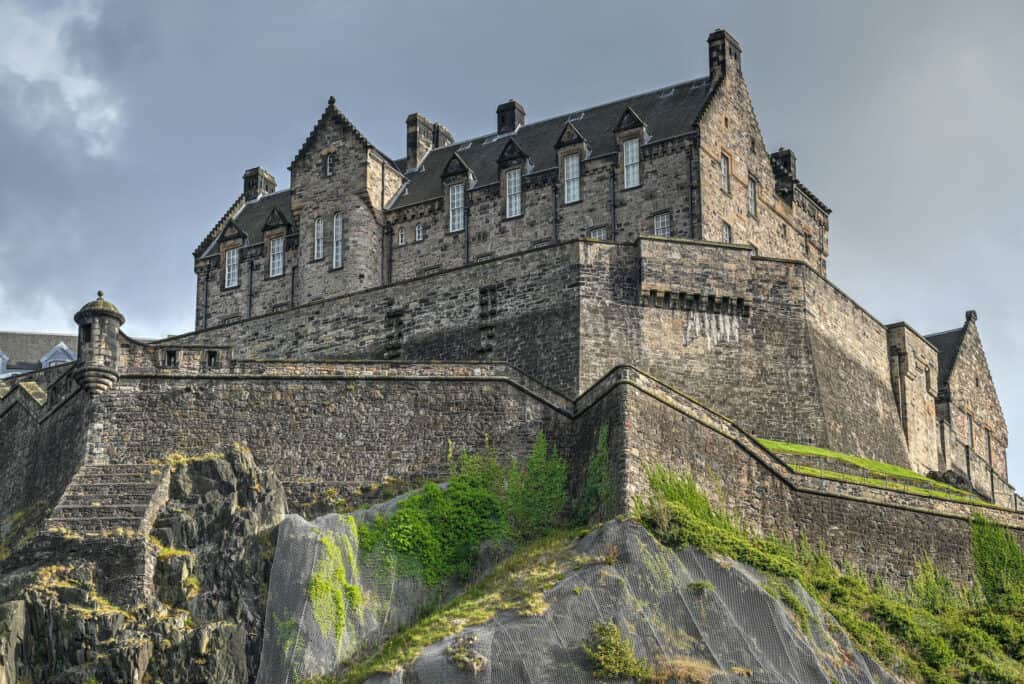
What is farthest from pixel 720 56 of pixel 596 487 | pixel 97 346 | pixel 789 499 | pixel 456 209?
pixel 97 346

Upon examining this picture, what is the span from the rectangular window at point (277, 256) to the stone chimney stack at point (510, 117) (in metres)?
9.83

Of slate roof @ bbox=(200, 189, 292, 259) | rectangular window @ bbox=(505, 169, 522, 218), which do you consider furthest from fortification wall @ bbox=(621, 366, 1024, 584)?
slate roof @ bbox=(200, 189, 292, 259)

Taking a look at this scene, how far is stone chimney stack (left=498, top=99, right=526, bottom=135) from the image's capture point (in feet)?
232

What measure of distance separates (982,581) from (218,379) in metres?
23.1

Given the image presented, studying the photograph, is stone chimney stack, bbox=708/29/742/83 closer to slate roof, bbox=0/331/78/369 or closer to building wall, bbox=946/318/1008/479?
building wall, bbox=946/318/1008/479

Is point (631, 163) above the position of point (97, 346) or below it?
above

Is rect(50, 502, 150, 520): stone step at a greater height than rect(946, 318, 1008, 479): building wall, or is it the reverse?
rect(946, 318, 1008, 479): building wall

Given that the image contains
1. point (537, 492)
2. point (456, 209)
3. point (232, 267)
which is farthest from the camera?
point (232, 267)

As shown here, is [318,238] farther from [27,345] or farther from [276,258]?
[27,345]

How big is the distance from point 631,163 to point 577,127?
429 cm

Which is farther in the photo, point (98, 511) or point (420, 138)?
point (420, 138)

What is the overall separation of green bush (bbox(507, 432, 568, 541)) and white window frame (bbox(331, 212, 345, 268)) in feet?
64.5

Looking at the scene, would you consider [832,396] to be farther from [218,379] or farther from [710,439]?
[218,379]

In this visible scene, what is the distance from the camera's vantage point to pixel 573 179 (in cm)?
6419
